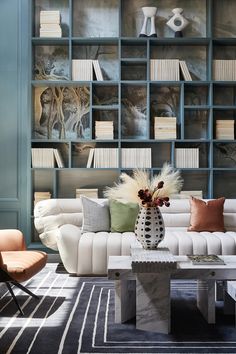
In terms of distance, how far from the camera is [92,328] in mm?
3105

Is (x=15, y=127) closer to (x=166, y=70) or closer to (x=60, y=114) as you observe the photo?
(x=60, y=114)

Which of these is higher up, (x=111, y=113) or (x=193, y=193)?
(x=111, y=113)

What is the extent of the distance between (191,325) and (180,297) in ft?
2.24

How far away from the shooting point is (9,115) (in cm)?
580

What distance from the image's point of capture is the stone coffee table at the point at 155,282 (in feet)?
10.1

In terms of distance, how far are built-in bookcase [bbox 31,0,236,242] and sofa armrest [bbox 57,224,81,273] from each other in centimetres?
143

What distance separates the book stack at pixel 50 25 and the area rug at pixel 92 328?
3.17 m

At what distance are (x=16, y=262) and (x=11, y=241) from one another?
1.96 feet

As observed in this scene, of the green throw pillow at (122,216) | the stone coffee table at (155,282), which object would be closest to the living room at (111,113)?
the green throw pillow at (122,216)

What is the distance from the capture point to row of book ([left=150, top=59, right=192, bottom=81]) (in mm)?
5777

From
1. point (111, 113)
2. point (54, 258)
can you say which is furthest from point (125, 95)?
point (54, 258)

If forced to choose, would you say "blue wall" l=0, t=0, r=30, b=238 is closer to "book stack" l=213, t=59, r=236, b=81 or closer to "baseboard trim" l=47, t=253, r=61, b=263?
"baseboard trim" l=47, t=253, r=61, b=263

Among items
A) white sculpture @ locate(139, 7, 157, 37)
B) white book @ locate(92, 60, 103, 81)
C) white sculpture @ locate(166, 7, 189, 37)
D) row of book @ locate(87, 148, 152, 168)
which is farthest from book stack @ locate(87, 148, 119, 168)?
white sculpture @ locate(166, 7, 189, 37)

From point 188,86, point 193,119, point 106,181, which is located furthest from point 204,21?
point 106,181
